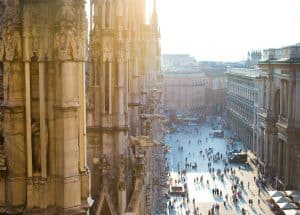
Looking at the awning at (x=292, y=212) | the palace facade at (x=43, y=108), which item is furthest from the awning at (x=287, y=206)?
the palace facade at (x=43, y=108)

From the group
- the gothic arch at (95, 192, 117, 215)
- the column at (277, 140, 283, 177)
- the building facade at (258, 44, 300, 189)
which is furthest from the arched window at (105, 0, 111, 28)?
the column at (277, 140, 283, 177)

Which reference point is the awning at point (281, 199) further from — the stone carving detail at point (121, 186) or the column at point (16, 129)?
the column at point (16, 129)

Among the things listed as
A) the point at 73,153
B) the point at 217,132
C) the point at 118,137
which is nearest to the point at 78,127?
the point at 73,153

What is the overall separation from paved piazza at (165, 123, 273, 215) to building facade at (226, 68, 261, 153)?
4.69 metres

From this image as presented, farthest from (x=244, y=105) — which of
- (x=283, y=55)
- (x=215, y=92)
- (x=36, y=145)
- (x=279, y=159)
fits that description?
(x=36, y=145)

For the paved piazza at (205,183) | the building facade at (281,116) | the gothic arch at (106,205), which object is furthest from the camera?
the building facade at (281,116)

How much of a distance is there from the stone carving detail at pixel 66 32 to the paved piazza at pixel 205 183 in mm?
44723

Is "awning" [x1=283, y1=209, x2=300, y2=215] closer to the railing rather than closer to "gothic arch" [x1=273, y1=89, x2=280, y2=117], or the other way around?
"gothic arch" [x1=273, y1=89, x2=280, y2=117]

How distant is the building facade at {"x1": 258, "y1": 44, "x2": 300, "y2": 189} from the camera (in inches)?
2426

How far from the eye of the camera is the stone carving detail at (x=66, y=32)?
30.7ft

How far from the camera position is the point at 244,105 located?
102 metres

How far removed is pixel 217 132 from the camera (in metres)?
112

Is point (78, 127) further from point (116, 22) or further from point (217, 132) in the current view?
point (217, 132)

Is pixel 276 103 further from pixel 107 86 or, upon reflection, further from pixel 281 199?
pixel 107 86
